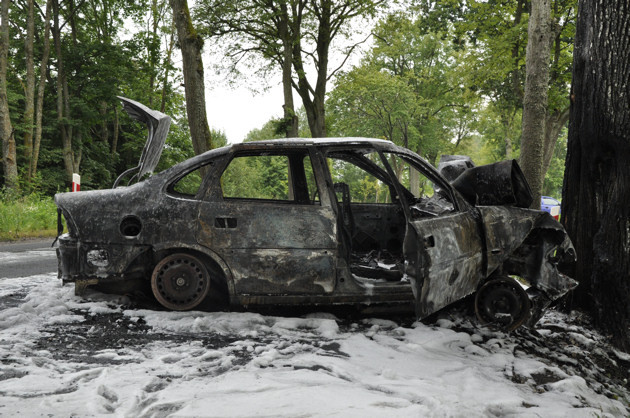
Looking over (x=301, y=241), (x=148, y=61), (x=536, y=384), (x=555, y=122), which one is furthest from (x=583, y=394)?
(x=148, y=61)

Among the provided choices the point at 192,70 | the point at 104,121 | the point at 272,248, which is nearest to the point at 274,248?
the point at 272,248

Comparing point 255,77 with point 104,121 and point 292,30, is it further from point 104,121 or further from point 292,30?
point 104,121

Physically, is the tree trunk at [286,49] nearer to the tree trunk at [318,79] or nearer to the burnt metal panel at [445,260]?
the tree trunk at [318,79]

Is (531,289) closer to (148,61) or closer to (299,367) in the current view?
(299,367)

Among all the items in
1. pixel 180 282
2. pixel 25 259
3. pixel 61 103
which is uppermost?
pixel 61 103

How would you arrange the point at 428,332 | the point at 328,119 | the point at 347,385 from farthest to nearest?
the point at 328,119
the point at 428,332
the point at 347,385

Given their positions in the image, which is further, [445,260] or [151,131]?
[151,131]

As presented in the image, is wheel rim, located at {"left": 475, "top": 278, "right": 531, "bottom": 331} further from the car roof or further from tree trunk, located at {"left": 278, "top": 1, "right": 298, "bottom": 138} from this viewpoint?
tree trunk, located at {"left": 278, "top": 1, "right": 298, "bottom": 138}

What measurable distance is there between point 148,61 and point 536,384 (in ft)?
89.4

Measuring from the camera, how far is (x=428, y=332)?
13.2ft

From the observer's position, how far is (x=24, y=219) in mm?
11453

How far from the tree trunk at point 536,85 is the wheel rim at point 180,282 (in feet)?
19.8

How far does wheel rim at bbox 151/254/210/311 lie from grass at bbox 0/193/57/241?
8019 millimetres

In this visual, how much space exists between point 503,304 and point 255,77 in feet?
59.7
